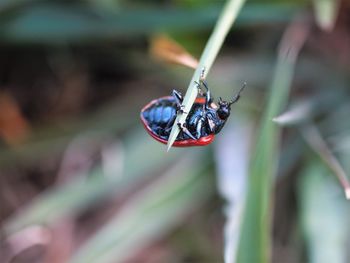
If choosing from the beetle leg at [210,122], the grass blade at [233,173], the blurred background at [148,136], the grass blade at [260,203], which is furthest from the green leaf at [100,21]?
the beetle leg at [210,122]

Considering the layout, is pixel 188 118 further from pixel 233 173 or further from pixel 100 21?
pixel 100 21

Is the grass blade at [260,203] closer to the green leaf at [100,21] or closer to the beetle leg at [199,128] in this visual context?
the beetle leg at [199,128]

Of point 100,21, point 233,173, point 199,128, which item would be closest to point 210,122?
point 199,128

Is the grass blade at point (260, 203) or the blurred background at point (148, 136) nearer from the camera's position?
the grass blade at point (260, 203)

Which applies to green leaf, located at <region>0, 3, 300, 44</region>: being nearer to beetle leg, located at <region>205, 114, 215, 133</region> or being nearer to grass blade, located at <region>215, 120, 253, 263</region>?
grass blade, located at <region>215, 120, 253, 263</region>

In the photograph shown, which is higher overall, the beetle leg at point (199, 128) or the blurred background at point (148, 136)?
the blurred background at point (148, 136)

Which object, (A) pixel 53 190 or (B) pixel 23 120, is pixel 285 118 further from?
(B) pixel 23 120

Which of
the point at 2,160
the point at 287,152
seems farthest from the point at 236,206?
the point at 2,160
